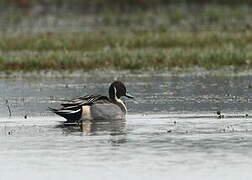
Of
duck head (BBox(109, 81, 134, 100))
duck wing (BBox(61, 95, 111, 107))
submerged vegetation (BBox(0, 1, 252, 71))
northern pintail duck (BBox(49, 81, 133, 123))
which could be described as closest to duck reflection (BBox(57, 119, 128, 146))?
northern pintail duck (BBox(49, 81, 133, 123))

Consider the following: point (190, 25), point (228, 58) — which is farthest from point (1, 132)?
point (190, 25)

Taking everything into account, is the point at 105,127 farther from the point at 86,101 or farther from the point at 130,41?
the point at 130,41

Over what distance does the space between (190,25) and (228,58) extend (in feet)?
50.0

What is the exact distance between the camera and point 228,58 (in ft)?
91.7

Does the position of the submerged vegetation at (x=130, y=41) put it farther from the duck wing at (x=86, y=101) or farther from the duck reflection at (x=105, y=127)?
the duck reflection at (x=105, y=127)

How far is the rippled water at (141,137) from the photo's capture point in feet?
40.4

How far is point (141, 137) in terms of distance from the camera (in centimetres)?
1504

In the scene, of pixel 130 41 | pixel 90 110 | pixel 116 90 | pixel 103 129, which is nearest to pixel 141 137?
pixel 103 129

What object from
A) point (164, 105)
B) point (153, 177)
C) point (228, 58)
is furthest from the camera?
point (228, 58)

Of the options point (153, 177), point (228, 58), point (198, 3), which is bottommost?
point (153, 177)

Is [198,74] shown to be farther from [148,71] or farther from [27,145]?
[27,145]

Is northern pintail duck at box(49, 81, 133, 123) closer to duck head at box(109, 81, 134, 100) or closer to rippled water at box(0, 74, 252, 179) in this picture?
rippled water at box(0, 74, 252, 179)

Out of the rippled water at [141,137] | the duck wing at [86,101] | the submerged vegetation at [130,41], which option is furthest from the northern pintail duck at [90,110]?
the submerged vegetation at [130,41]

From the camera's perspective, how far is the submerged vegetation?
27.9m
